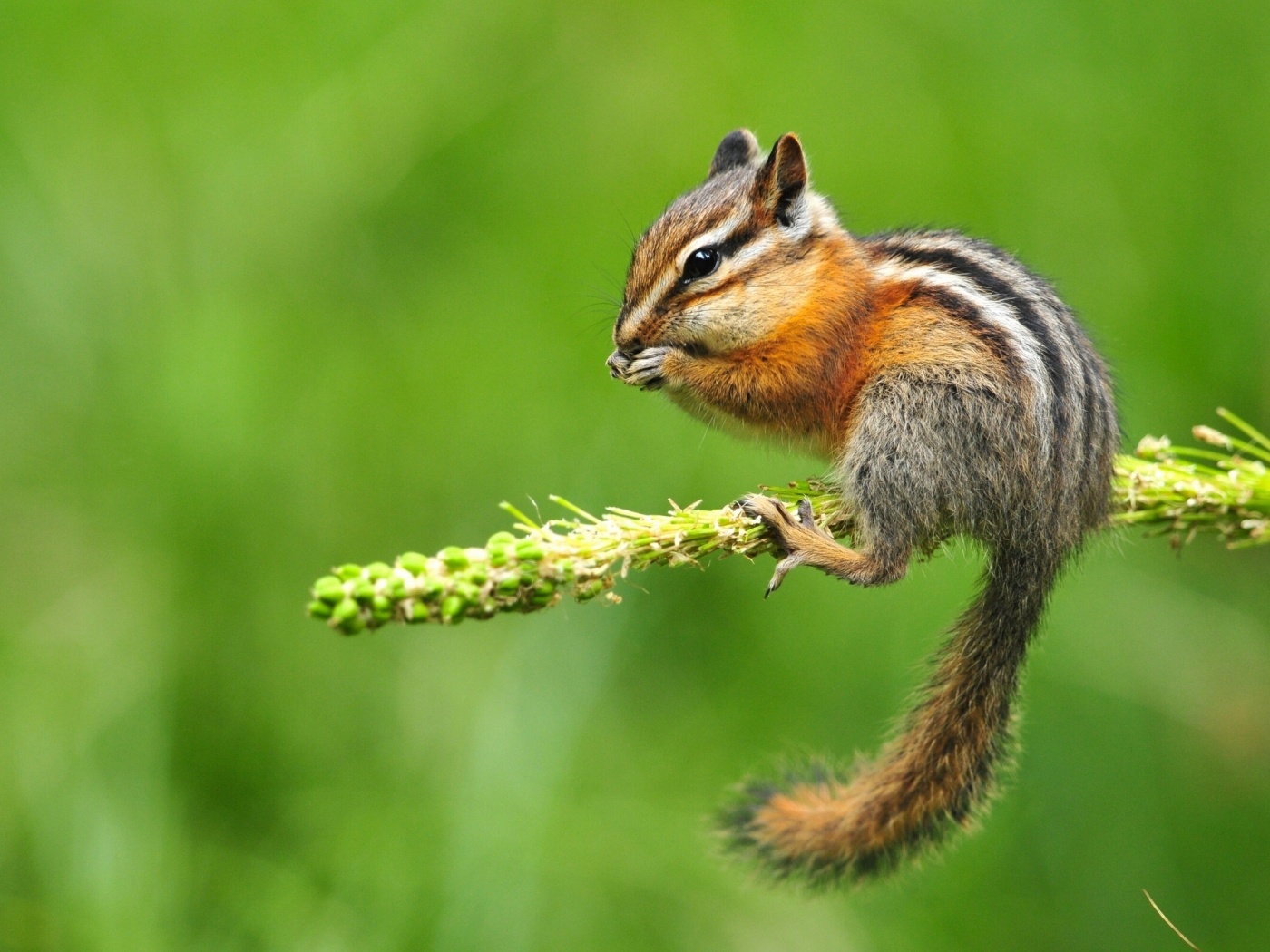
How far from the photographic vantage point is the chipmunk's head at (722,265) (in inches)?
150

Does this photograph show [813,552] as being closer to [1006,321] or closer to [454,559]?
[1006,321]

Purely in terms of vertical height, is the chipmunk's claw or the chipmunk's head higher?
the chipmunk's head

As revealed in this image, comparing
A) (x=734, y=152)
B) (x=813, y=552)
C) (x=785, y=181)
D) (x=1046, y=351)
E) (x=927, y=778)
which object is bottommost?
(x=927, y=778)

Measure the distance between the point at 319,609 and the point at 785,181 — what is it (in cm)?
230

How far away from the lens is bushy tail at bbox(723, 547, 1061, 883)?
340cm

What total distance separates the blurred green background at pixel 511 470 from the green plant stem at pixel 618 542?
732 millimetres

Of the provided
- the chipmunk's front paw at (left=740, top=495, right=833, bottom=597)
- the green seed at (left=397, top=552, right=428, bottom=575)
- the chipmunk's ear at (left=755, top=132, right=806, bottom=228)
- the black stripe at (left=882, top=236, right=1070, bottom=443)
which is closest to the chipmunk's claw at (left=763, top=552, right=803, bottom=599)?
the chipmunk's front paw at (left=740, top=495, right=833, bottom=597)

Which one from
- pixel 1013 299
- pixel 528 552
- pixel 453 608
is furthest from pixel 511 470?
pixel 453 608

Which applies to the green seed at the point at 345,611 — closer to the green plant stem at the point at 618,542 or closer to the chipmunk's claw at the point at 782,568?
the green plant stem at the point at 618,542

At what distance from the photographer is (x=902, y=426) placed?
3.43 metres

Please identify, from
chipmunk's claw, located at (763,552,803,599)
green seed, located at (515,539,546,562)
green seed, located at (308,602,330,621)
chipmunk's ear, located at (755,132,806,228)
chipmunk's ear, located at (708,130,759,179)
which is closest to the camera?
green seed, located at (308,602,330,621)

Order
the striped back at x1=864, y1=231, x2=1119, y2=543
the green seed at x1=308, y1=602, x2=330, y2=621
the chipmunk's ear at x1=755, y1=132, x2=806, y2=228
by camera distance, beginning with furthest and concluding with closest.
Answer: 1. the chipmunk's ear at x1=755, y1=132, x2=806, y2=228
2. the striped back at x1=864, y1=231, x2=1119, y2=543
3. the green seed at x1=308, y1=602, x2=330, y2=621

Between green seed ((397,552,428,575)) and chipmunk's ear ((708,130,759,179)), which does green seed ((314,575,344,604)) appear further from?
chipmunk's ear ((708,130,759,179))

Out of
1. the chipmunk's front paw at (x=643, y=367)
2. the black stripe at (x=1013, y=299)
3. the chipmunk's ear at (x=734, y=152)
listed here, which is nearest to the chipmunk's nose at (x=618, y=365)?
the chipmunk's front paw at (x=643, y=367)
